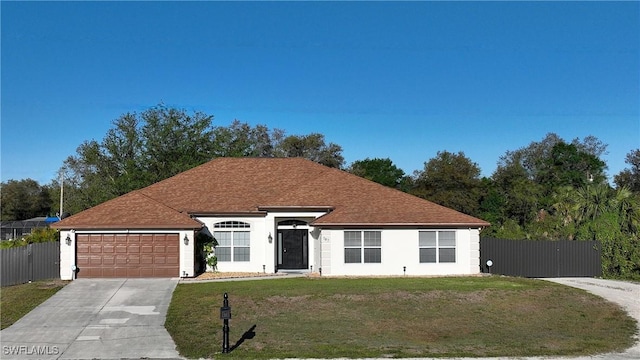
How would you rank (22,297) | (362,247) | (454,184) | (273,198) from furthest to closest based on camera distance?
(454,184) < (273,198) < (362,247) < (22,297)

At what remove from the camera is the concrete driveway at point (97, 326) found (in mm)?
12977

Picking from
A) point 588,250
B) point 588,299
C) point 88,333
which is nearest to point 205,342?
point 88,333

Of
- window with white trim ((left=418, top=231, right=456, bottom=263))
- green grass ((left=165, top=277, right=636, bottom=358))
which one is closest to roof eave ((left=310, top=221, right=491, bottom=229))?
window with white trim ((left=418, top=231, right=456, bottom=263))

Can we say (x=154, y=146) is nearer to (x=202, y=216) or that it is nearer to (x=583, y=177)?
(x=202, y=216)

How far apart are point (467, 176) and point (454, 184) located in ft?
6.04

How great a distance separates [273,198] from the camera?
88.4ft

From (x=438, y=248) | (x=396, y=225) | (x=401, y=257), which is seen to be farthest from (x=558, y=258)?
(x=396, y=225)

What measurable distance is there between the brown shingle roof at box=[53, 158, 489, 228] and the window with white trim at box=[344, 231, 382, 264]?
660 millimetres

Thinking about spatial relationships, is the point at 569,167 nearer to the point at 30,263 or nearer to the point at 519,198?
the point at 519,198

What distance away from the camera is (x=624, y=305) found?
62.0 feet

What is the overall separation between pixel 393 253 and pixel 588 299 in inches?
322

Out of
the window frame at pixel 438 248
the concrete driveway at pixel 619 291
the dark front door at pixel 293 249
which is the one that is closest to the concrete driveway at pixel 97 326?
the dark front door at pixel 293 249

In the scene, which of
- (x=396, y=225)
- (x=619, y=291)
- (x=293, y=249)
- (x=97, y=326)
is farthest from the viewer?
(x=293, y=249)

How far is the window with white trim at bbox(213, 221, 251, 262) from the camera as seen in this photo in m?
25.9
